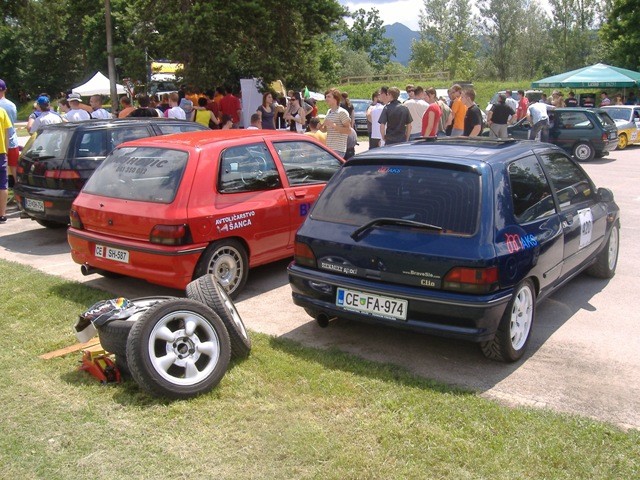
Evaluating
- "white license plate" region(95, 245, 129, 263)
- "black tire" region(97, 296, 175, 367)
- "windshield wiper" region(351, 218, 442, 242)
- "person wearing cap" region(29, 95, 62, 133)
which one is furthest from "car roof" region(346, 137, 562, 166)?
"person wearing cap" region(29, 95, 62, 133)

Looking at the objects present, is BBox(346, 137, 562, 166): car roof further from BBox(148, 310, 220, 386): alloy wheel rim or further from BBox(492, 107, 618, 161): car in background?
BBox(492, 107, 618, 161): car in background

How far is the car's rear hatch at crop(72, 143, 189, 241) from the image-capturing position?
5998 mm

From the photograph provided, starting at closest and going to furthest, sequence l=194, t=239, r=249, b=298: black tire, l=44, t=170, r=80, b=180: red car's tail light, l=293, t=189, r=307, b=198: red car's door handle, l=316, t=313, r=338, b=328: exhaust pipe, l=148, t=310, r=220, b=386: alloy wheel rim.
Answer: l=148, t=310, r=220, b=386: alloy wheel rim < l=316, t=313, r=338, b=328: exhaust pipe < l=194, t=239, r=249, b=298: black tire < l=293, t=189, r=307, b=198: red car's door handle < l=44, t=170, r=80, b=180: red car's tail light

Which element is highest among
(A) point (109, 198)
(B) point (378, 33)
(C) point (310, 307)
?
(B) point (378, 33)

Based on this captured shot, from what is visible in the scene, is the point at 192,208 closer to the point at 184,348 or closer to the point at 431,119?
the point at 184,348

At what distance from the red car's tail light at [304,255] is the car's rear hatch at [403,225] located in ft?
0.12

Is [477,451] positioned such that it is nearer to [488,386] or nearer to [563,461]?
[563,461]

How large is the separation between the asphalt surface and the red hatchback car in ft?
1.69

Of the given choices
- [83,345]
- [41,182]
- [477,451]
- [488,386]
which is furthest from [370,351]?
[41,182]

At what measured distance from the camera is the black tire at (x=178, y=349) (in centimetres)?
412

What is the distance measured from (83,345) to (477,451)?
3091 mm

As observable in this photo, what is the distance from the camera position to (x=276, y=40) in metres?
18.7

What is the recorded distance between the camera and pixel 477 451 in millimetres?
3584

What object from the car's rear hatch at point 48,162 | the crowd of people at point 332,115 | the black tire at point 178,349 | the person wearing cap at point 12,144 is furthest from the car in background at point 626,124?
the black tire at point 178,349
